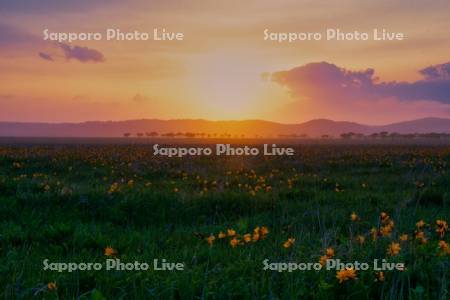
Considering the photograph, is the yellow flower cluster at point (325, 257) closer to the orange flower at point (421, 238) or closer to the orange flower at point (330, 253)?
the orange flower at point (330, 253)

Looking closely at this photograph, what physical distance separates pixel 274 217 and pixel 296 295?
4.87 meters

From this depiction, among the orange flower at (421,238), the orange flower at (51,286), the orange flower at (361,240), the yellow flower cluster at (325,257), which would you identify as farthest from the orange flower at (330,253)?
the orange flower at (51,286)

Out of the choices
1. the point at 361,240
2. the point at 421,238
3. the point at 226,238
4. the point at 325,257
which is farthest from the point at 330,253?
the point at 226,238

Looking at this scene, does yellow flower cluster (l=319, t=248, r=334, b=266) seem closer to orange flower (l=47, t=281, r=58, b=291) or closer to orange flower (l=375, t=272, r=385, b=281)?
orange flower (l=375, t=272, r=385, b=281)

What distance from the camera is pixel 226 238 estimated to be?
24.0ft

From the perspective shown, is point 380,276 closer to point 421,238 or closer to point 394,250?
point 394,250

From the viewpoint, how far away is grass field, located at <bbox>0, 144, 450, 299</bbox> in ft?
15.1

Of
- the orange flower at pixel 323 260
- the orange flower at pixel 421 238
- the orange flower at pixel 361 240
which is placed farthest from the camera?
the orange flower at pixel 421 238

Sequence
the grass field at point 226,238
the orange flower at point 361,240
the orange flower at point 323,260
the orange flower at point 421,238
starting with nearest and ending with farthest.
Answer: the grass field at point 226,238, the orange flower at point 323,260, the orange flower at point 361,240, the orange flower at point 421,238

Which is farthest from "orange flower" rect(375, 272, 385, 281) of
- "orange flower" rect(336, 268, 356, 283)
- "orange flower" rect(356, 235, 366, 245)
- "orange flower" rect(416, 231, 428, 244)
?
"orange flower" rect(416, 231, 428, 244)

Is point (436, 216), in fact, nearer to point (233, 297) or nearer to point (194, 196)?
point (194, 196)

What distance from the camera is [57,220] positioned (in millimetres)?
8727

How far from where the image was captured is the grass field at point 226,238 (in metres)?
4.61

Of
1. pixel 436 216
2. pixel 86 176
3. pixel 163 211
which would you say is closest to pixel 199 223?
pixel 163 211
